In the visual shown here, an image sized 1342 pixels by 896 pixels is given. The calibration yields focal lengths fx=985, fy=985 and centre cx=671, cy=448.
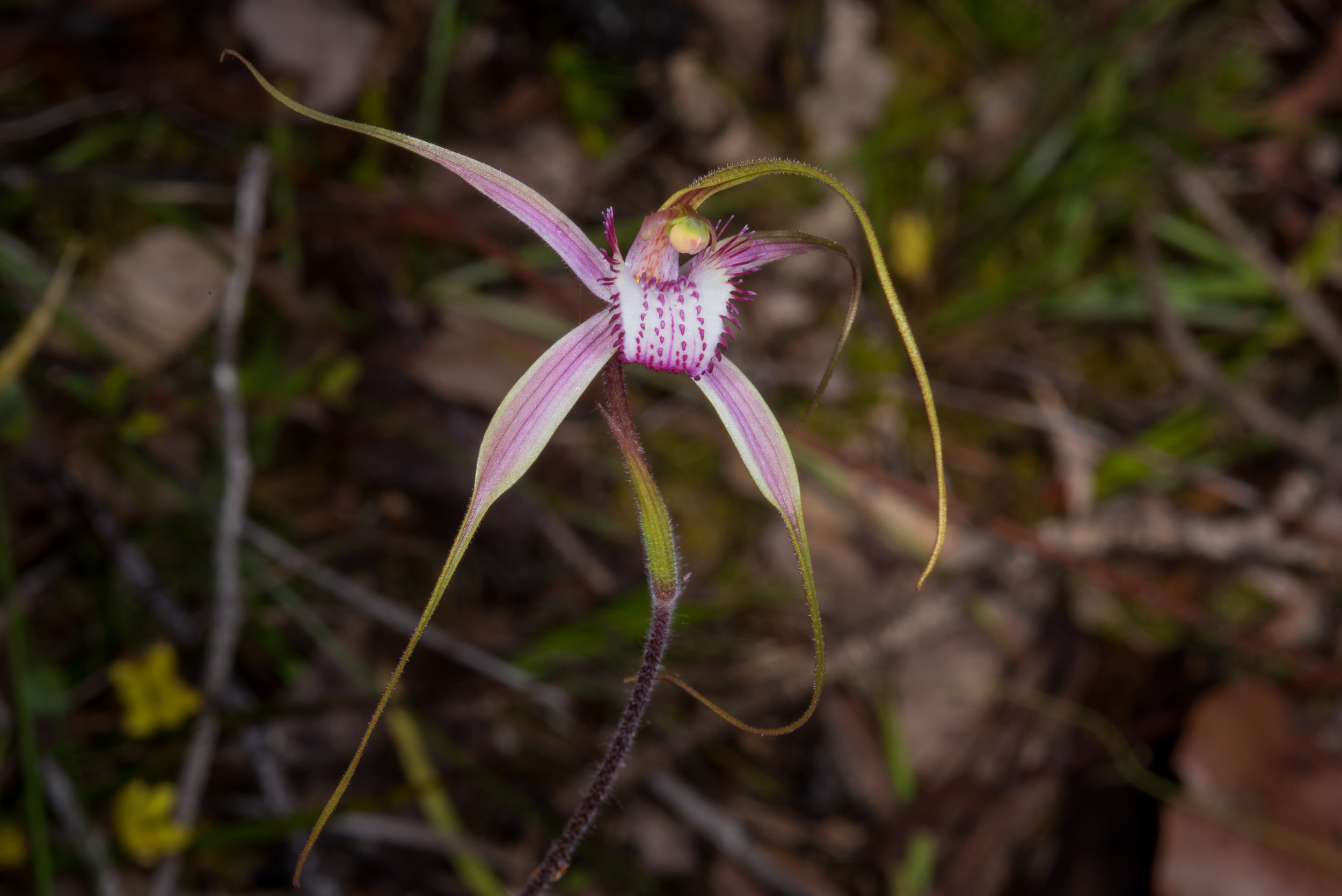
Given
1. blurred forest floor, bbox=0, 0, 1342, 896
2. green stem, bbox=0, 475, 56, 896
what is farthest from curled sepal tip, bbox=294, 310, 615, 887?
green stem, bbox=0, 475, 56, 896

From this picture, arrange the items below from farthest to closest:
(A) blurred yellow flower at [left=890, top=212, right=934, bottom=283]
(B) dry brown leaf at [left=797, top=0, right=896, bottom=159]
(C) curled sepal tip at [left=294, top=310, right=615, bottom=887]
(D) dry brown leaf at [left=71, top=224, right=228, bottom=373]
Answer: (B) dry brown leaf at [left=797, top=0, right=896, bottom=159] → (A) blurred yellow flower at [left=890, top=212, right=934, bottom=283] → (D) dry brown leaf at [left=71, top=224, right=228, bottom=373] → (C) curled sepal tip at [left=294, top=310, right=615, bottom=887]

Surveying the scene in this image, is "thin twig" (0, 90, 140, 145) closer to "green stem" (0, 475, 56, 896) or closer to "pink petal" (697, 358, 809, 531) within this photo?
"green stem" (0, 475, 56, 896)

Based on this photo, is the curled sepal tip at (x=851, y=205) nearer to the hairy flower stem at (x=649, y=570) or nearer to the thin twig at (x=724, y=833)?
the hairy flower stem at (x=649, y=570)

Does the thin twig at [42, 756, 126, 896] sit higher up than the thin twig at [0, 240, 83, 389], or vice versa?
the thin twig at [0, 240, 83, 389]

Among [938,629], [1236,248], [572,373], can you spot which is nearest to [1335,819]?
[938,629]

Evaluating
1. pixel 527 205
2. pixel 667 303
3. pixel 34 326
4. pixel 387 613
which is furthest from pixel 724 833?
pixel 34 326

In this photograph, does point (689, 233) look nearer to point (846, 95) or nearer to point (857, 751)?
point (857, 751)

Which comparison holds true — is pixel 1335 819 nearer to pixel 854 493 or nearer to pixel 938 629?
pixel 938 629

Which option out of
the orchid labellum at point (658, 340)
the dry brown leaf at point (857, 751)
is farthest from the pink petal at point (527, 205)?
the dry brown leaf at point (857, 751)
